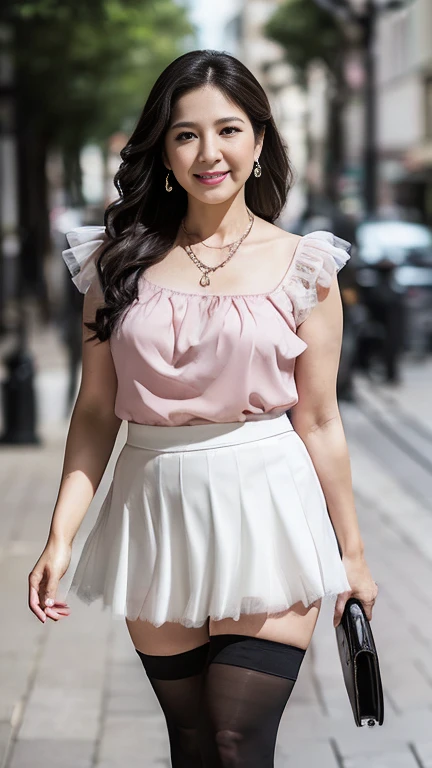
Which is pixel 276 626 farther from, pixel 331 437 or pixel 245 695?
pixel 331 437

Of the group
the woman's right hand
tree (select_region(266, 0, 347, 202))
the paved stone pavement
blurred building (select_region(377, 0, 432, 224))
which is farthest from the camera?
blurred building (select_region(377, 0, 432, 224))

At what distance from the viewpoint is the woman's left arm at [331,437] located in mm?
2807

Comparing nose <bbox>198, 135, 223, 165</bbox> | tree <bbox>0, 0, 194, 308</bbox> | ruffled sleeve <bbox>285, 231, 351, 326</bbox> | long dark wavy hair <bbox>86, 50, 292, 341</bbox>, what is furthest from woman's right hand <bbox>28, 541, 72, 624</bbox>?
tree <bbox>0, 0, 194, 308</bbox>

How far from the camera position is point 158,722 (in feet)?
14.3

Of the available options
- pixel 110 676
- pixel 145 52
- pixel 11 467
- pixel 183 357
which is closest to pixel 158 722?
pixel 110 676

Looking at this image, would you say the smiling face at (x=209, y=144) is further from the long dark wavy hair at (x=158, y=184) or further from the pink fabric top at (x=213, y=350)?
the pink fabric top at (x=213, y=350)

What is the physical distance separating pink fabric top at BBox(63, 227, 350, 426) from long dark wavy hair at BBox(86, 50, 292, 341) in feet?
0.19

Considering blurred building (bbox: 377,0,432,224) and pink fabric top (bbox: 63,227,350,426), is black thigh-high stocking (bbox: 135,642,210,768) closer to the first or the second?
pink fabric top (bbox: 63,227,350,426)

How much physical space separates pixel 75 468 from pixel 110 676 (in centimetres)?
213

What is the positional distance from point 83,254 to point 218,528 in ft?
2.20

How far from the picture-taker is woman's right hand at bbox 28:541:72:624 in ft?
9.08

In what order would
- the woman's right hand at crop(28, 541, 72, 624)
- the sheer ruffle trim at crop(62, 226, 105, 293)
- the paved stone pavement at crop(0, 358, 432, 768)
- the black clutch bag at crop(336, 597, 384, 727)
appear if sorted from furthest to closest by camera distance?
the paved stone pavement at crop(0, 358, 432, 768) < the sheer ruffle trim at crop(62, 226, 105, 293) < the woman's right hand at crop(28, 541, 72, 624) < the black clutch bag at crop(336, 597, 384, 727)

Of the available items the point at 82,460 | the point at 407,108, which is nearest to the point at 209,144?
the point at 82,460

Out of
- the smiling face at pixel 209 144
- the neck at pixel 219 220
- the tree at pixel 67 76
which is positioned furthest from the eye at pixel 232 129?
the tree at pixel 67 76
